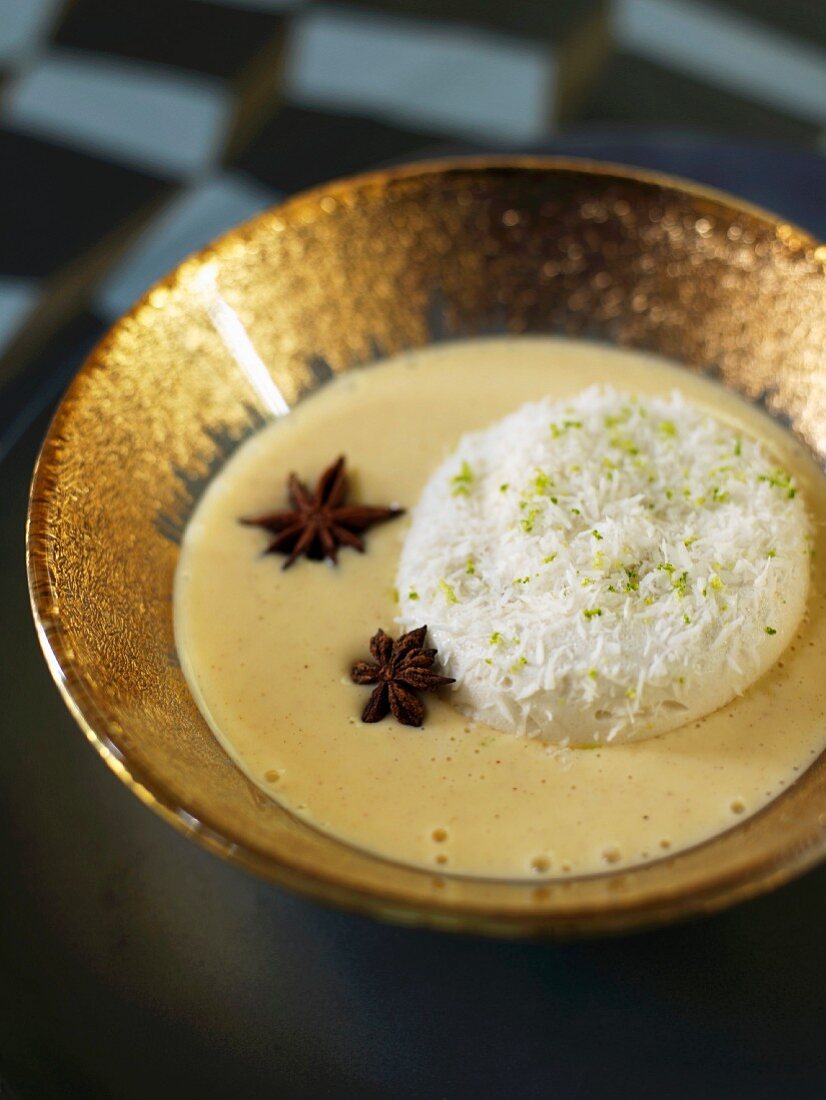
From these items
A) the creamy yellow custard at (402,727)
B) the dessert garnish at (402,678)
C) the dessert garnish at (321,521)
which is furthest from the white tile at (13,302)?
the dessert garnish at (402,678)

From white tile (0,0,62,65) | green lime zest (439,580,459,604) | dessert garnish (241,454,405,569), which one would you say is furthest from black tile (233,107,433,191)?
green lime zest (439,580,459,604)

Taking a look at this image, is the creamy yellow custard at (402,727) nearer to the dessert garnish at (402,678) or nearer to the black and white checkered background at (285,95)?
the dessert garnish at (402,678)

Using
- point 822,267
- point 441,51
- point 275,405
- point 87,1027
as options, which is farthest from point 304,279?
point 441,51

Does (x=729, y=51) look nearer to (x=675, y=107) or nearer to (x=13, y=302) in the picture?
(x=675, y=107)

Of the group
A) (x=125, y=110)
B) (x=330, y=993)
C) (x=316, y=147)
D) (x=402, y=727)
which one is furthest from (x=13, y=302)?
(x=330, y=993)

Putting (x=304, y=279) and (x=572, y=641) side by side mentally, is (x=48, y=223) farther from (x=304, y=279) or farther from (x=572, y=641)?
(x=572, y=641)

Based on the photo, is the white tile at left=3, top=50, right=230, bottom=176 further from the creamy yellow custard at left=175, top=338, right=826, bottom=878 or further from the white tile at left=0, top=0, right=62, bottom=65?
the creamy yellow custard at left=175, top=338, right=826, bottom=878

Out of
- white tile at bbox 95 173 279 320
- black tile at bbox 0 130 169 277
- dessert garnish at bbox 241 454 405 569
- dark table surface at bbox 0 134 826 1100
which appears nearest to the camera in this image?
dark table surface at bbox 0 134 826 1100
